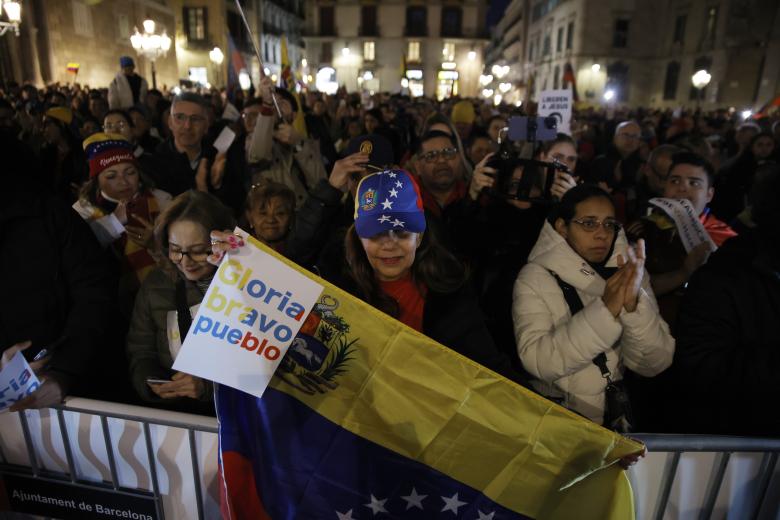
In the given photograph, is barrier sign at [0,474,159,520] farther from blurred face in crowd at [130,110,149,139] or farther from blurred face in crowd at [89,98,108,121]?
blurred face in crowd at [89,98,108,121]

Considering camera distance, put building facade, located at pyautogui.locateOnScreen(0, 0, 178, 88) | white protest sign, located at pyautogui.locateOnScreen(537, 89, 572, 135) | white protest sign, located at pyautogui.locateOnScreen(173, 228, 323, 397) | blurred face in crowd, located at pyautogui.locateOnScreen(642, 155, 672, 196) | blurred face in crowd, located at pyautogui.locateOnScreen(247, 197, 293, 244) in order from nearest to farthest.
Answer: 1. white protest sign, located at pyautogui.locateOnScreen(173, 228, 323, 397)
2. blurred face in crowd, located at pyautogui.locateOnScreen(247, 197, 293, 244)
3. blurred face in crowd, located at pyautogui.locateOnScreen(642, 155, 672, 196)
4. white protest sign, located at pyautogui.locateOnScreen(537, 89, 572, 135)
5. building facade, located at pyautogui.locateOnScreen(0, 0, 178, 88)

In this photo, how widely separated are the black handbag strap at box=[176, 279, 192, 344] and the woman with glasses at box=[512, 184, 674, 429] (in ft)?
5.08

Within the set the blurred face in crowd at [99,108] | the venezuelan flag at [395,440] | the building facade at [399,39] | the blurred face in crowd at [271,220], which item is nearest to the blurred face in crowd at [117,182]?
the blurred face in crowd at [271,220]

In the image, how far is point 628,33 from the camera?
131 feet

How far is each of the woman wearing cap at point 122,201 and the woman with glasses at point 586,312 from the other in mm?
2272

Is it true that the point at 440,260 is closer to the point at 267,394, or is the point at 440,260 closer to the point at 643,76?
the point at 267,394

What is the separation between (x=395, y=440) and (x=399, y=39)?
63415 mm

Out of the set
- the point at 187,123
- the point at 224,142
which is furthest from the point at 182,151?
the point at 224,142

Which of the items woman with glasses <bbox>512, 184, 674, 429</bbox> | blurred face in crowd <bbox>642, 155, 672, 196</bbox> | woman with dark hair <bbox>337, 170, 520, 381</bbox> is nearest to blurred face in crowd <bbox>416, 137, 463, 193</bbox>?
woman with glasses <bbox>512, 184, 674, 429</bbox>

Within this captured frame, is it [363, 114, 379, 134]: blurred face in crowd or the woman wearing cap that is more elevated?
[363, 114, 379, 134]: blurred face in crowd

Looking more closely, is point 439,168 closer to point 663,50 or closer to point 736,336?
point 736,336

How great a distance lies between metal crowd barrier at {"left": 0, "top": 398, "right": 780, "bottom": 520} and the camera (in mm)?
1994

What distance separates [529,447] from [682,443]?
607 mm

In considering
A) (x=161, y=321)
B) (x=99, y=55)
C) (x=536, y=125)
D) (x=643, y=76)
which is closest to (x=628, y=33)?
(x=643, y=76)
